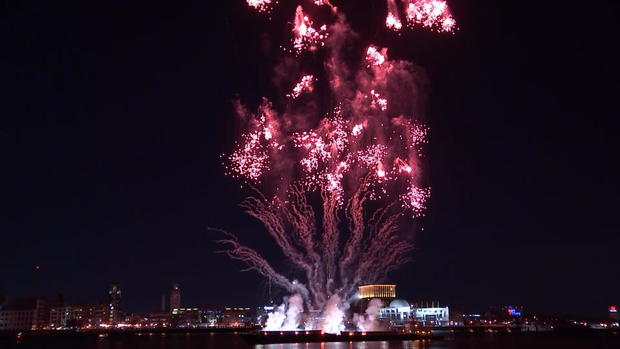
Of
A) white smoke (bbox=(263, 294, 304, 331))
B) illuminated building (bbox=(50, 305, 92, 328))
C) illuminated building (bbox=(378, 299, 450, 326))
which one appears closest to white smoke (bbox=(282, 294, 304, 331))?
white smoke (bbox=(263, 294, 304, 331))

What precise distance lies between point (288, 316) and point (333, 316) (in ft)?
23.6

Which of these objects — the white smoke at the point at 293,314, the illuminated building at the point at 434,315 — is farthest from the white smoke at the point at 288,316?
the illuminated building at the point at 434,315

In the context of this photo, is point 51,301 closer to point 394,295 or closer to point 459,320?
point 394,295

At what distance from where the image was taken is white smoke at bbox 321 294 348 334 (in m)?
78.9

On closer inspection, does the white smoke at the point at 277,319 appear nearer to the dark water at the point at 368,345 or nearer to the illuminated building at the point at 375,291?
the dark water at the point at 368,345

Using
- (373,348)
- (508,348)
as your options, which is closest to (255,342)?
(373,348)

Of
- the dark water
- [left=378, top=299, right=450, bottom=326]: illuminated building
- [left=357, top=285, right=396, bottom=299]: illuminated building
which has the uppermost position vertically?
[left=357, top=285, right=396, bottom=299]: illuminated building

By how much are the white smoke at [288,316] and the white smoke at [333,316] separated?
5.11 metres

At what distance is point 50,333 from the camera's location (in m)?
153

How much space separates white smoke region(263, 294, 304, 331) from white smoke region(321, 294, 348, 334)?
201 inches

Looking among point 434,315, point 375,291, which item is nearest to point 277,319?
point 375,291

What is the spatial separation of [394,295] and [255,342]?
109 m

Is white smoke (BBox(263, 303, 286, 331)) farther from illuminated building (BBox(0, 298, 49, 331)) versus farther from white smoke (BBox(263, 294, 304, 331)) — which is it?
illuminated building (BBox(0, 298, 49, 331))

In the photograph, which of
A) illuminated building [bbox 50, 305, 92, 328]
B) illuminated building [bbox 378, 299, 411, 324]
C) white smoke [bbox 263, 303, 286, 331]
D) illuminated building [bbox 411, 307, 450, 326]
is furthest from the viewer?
illuminated building [bbox 50, 305, 92, 328]
